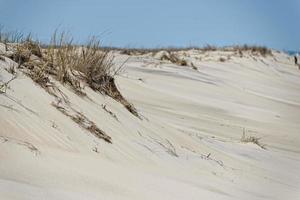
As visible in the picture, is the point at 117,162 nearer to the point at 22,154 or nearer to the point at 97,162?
the point at 97,162

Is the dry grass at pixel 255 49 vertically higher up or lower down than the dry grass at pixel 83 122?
lower down

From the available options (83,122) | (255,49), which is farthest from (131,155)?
(255,49)

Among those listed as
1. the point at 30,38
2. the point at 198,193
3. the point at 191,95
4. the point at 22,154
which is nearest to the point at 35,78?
the point at 30,38

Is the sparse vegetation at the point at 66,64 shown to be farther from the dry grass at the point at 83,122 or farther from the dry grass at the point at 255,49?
the dry grass at the point at 255,49

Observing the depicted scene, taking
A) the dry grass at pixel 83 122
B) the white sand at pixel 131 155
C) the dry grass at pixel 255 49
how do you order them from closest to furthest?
1. the white sand at pixel 131 155
2. the dry grass at pixel 83 122
3. the dry grass at pixel 255 49

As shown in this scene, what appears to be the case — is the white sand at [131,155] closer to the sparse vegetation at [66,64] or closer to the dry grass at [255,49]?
the sparse vegetation at [66,64]

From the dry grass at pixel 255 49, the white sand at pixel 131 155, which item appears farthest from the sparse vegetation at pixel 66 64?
the dry grass at pixel 255 49

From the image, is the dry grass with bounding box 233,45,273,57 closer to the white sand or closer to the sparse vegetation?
the white sand

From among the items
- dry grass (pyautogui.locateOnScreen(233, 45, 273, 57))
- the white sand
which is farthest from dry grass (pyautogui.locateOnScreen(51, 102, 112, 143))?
dry grass (pyautogui.locateOnScreen(233, 45, 273, 57))

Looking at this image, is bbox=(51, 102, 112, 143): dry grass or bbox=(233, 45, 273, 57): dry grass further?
bbox=(233, 45, 273, 57): dry grass

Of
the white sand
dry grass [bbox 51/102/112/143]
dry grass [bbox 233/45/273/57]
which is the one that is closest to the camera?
the white sand

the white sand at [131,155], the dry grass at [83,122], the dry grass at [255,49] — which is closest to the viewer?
the white sand at [131,155]

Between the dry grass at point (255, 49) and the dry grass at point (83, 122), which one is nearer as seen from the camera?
the dry grass at point (83, 122)

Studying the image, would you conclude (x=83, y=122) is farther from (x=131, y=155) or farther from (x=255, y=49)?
(x=255, y=49)
